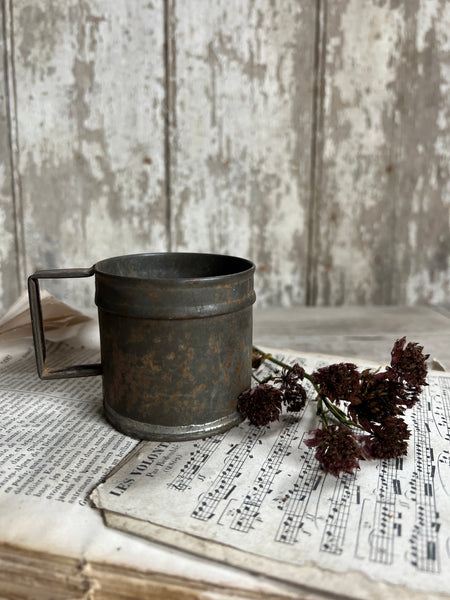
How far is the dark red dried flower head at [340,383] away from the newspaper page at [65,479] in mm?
249

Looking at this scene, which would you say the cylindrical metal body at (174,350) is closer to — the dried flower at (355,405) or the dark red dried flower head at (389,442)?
the dried flower at (355,405)

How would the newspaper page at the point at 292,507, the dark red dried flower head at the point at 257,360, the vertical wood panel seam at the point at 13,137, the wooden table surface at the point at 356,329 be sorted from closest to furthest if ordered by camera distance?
the newspaper page at the point at 292,507 < the dark red dried flower head at the point at 257,360 < the wooden table surface at the point at 356,329 < the vertical wood panel seam at the point at 13,137

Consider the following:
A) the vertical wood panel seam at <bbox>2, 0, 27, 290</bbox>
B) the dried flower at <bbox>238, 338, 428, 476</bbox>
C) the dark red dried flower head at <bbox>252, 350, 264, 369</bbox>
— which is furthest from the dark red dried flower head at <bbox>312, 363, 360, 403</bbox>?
the vertical wood panel seam at <bbox>2, 0, 27, 290</bbox>

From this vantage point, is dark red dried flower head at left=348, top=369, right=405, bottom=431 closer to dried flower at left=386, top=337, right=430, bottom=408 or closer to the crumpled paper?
dried flower at left=386, top=337, right=430, bottom=408

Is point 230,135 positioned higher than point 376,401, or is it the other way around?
point 230,135

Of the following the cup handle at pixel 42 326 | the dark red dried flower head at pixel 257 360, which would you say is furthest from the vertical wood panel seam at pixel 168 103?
the cup handle at pixel 42 326

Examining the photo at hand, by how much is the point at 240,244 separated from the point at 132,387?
0.86m

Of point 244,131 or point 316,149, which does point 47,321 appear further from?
point 316,149

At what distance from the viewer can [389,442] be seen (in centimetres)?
61

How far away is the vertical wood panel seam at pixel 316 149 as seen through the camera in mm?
1356

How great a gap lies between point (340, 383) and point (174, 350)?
0.21 m

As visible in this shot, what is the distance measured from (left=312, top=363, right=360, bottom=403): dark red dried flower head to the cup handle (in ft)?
1.01

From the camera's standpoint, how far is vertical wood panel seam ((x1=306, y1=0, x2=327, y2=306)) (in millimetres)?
1356

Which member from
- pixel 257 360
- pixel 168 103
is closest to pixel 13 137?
pixel 168 103
